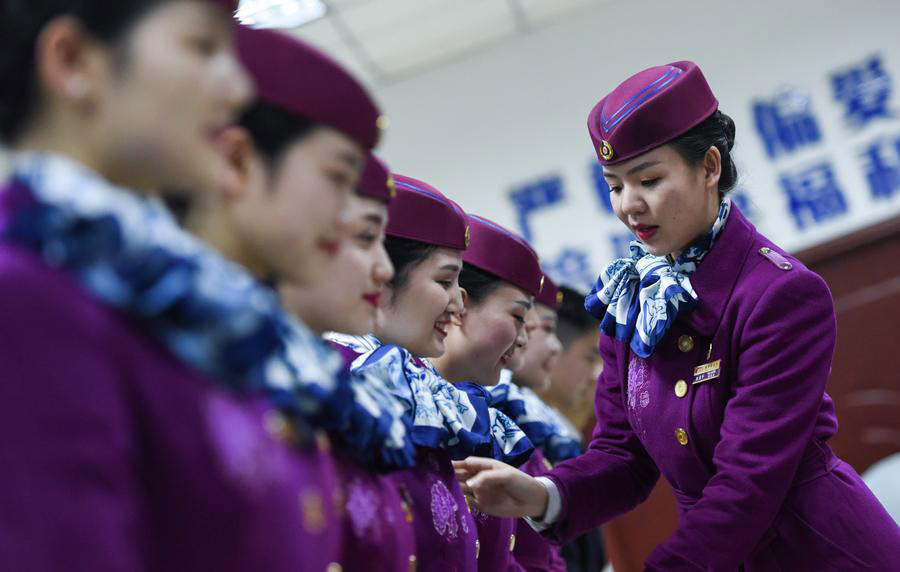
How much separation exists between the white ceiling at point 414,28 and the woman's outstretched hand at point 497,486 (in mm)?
3755

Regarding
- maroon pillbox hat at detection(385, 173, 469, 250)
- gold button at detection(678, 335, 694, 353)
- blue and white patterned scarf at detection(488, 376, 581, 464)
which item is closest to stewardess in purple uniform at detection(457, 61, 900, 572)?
gold button at detection(678, 335, 694, 353)

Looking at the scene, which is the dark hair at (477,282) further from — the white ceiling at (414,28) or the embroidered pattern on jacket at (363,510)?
the white ceiling at (414,28)

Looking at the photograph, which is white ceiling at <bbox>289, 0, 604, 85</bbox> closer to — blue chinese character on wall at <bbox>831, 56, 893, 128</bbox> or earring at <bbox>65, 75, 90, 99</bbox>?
blue chinese character on wall at <bbox>831, 56, 893, 128</bbox>

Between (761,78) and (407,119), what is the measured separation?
2.04 meters

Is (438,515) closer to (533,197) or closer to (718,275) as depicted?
(718,275)

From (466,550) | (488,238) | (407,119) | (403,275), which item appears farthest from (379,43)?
(466,550)

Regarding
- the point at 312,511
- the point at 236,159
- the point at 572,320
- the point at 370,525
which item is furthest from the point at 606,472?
the point at 572,320

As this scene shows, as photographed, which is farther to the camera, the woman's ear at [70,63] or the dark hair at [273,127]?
the dark hair at [273,127]

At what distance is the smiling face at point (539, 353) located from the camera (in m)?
2.92

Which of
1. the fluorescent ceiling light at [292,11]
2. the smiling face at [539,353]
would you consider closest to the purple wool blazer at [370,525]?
the smiling face at [539,353]

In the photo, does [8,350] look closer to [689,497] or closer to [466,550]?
[466,550]

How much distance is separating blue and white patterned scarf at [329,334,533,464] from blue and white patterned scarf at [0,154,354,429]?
661 millimetres

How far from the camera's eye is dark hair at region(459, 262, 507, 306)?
2191mm

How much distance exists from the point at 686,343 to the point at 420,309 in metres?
0.50
